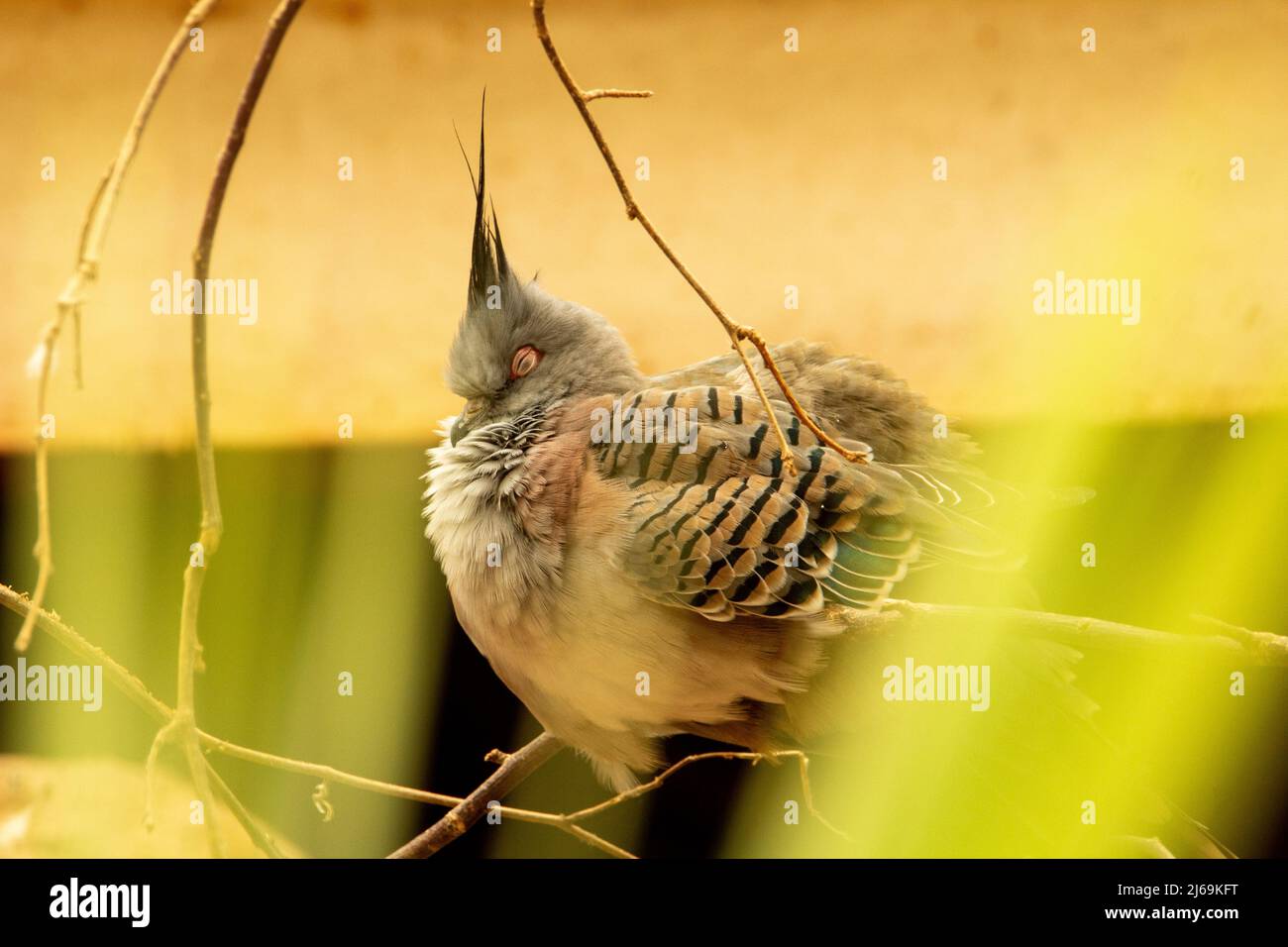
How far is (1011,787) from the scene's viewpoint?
1.56m

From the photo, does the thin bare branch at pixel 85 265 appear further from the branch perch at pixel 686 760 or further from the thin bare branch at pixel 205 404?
the branch perch at pixel 686 760

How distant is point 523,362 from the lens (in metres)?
1.50

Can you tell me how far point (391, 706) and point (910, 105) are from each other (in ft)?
3.94

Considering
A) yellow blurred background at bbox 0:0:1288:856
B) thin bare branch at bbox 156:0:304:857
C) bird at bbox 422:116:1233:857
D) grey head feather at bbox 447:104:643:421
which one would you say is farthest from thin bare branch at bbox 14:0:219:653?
yellow blurred background at bbox 0:0:1288:856

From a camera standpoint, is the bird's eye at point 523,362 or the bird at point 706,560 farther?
the bird's eye at point 523,362

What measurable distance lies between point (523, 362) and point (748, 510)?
0.35 m

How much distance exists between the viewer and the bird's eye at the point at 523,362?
1.50m

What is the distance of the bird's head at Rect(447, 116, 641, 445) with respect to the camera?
148 cm

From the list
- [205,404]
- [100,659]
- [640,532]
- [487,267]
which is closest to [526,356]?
[487,267]

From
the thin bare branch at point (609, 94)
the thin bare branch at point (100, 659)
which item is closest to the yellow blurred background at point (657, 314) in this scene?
the thin bare branch at point (100, 659)

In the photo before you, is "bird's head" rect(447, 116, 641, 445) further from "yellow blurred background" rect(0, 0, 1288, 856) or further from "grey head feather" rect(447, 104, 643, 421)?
"yellow blurred background" rect(0, 0, 1288, 856)

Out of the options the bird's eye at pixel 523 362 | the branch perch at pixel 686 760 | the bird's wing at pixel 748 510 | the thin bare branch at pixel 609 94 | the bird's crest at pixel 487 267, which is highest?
the thin bare branch at pixel 609 94

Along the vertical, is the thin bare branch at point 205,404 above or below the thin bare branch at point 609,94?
below

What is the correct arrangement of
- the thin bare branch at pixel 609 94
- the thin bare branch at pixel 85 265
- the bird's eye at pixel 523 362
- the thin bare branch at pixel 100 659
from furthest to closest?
the bird's eye at pixel 523 362 → the thin bare branch at pixel 100 659 → the thin bare branch at pixel 609 94 → the thin bare branch at pixel 85 265
